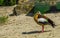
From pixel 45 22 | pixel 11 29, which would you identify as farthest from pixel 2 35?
pixel 45 22

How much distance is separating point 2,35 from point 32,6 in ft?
18.3

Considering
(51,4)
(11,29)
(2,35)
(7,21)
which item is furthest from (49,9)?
(2,35)

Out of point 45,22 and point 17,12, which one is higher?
point 45,22

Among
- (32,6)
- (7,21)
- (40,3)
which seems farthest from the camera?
(32,6)

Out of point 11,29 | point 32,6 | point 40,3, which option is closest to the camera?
point 11,29

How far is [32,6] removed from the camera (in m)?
13.6

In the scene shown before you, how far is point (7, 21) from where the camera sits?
428 inches

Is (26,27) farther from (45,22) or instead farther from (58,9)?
(58,9)

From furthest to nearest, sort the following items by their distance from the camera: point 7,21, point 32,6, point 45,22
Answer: point 32,6
point 7,21
point 45,22

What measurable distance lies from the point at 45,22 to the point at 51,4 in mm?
4918

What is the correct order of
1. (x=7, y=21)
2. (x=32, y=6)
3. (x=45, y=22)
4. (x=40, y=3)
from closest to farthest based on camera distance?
1. (x=45, y=22)
2. (x=7, y=21)
3. (x=40, y=3)
4. (x=32, y=6)

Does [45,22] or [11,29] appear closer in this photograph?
[45,22]

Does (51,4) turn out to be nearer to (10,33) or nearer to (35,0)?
(35,0)

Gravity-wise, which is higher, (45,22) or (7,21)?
(45,22)
